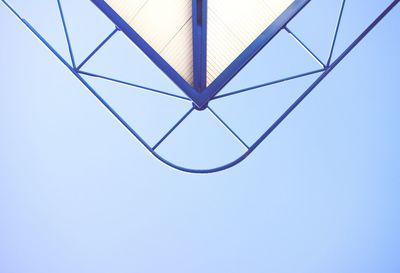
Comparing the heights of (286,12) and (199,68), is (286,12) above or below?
above

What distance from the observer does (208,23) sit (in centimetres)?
768

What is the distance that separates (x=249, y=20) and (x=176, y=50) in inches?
62.7

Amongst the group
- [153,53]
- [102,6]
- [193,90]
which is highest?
[102,6]

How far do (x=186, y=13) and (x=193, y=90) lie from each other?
155cm

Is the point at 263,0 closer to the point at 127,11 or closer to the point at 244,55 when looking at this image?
the point at 244,55

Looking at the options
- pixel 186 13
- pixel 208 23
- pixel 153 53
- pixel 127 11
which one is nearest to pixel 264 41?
pixel 208 23

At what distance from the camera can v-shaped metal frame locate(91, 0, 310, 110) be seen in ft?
24.6

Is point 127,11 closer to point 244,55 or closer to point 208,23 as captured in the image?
point 208,23

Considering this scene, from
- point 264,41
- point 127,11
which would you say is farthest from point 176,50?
point 264,41

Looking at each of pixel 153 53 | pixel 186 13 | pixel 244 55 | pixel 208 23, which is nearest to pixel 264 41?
pixel 244 55

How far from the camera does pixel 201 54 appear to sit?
7617 millimetres

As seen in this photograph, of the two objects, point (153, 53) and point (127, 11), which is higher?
point (127, 11)

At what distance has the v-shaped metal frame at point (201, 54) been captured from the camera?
7.48 m

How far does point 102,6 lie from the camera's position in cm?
741
